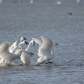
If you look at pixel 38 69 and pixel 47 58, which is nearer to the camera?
pixel 38 69

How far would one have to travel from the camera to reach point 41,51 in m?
12.5

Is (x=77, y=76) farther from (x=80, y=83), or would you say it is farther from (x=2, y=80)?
(x=2, y=80)

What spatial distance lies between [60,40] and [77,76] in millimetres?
8676

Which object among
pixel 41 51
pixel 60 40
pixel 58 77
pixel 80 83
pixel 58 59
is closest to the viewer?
pixel 80 83

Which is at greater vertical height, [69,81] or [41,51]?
[41,51]

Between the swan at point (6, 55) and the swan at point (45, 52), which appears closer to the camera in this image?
the swan at point (6, 55)

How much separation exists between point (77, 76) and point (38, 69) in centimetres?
180

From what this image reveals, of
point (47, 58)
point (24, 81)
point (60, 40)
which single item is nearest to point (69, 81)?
point (24, 81)

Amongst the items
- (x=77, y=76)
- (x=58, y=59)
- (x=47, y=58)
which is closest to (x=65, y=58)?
(x=58, y=59)

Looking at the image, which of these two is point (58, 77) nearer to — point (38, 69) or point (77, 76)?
point (77, 76)

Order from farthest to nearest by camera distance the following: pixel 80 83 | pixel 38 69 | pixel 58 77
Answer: pixel 38 69, pixel 58 77, pixel 80 83

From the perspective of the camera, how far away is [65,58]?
1388cm

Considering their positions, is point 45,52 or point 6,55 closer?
point 6,55

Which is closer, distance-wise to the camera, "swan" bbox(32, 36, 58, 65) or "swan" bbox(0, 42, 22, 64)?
"swan" bbox(0, 42, 22, 64)
